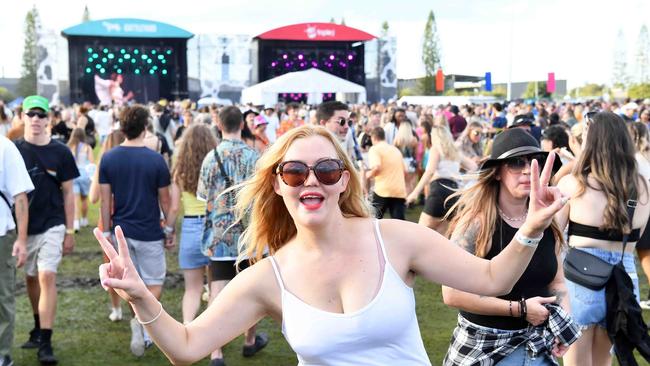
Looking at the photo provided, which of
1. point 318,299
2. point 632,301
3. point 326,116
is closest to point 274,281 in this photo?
point 318,299

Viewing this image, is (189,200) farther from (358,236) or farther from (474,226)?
(358,236)

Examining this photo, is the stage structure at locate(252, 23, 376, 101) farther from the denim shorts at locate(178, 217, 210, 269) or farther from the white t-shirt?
the white t-shirt

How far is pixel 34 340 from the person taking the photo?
20.2 ft

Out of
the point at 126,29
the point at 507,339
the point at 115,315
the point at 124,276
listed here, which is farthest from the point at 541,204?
the point at 126,29

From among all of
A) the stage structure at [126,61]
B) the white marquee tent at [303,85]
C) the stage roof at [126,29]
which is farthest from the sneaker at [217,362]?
the stage roof at [126,29]

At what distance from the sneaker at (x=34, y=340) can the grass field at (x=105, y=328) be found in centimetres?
7

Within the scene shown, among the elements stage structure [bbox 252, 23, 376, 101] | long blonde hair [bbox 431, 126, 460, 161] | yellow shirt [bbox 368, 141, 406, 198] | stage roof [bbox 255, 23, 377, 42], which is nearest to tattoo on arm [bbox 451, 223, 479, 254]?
long blonde hair [bbox 431, 126, 460, 161]

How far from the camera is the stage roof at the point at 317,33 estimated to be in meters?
42.3

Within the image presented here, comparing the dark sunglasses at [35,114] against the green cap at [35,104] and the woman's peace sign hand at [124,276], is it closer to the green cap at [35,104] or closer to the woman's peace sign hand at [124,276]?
the green cap at [35,104]

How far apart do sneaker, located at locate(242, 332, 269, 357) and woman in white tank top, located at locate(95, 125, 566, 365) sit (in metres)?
3.62

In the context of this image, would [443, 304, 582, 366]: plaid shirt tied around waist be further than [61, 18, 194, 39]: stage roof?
No

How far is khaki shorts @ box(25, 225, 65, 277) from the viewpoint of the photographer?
5.83m

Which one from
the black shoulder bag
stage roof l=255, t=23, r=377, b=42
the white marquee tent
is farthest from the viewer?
stage roof l=255, t=23, r=377, b=42

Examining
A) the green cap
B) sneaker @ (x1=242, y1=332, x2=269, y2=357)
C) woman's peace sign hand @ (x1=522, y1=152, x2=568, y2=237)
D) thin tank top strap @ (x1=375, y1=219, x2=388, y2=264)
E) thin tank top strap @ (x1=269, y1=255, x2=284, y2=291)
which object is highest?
the green cap
